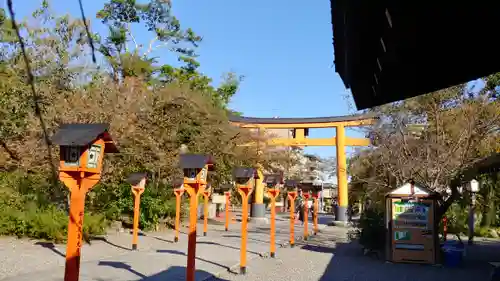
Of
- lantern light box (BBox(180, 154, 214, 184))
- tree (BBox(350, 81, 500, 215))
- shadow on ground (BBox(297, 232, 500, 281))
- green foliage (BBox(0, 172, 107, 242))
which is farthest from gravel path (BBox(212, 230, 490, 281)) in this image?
green foliage (BBox(0, 172, 107, 242))

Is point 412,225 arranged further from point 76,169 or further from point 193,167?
point 76,169

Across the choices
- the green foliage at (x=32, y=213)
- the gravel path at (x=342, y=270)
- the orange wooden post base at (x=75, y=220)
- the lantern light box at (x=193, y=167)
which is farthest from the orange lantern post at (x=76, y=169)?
Result: the green foliage at (x=32, y=213)

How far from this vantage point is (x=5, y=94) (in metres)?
16.0

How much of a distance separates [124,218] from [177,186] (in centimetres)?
329

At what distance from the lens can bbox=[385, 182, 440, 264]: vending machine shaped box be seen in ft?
37.3

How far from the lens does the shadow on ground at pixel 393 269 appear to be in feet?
31.9

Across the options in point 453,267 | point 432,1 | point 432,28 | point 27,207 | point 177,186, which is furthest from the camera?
point 177,186

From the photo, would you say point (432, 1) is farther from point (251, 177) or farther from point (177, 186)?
point (177, 186)

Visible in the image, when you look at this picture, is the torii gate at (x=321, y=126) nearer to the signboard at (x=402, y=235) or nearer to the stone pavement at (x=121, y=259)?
the stone pavement at (x=121, y=259)

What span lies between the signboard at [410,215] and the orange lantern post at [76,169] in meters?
8.75

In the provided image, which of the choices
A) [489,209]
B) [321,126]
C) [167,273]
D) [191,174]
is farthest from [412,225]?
[321,126]

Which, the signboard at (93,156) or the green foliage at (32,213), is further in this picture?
the green foliage at (32,213)

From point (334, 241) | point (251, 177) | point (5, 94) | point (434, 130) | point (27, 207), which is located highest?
point (5, 94)

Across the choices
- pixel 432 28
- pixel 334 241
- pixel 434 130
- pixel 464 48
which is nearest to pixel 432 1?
pixel 432 28
